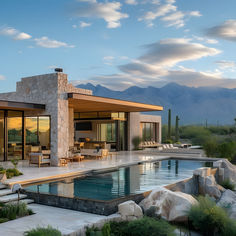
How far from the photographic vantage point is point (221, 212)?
6.85 meters

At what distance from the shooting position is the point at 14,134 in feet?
52.7

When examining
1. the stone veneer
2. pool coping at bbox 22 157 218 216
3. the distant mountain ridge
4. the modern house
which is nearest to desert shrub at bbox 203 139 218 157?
the modern house

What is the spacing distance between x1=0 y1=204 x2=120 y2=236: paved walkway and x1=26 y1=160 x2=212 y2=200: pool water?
120 centimetres

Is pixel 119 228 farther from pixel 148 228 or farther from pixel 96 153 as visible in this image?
pixel 96 153

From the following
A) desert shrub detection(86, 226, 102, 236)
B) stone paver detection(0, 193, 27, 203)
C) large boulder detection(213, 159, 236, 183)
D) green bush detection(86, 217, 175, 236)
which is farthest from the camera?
large boulder detection(213, 159, 236, 183)

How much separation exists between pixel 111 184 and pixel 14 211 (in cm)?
410

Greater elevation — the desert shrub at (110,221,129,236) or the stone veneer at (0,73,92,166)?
the stone veneer at (0,73,92,166)

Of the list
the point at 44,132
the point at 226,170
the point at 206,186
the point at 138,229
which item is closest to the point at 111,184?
the point at 206,186

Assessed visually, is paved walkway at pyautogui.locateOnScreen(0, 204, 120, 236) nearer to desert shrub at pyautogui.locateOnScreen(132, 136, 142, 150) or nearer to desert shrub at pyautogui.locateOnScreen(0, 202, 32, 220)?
desert shrub at pyautogui.locateOnScreen(0, 202, 32, 220)

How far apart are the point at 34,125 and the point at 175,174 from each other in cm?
829

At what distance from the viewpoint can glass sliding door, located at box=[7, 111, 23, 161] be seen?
51.8 feet

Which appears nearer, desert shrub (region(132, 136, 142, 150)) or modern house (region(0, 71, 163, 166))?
→ modern house (region(0, 71, 163, 166))

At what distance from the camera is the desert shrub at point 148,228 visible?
19.1 feet

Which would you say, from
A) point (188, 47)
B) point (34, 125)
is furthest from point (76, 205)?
point (188, 47)
